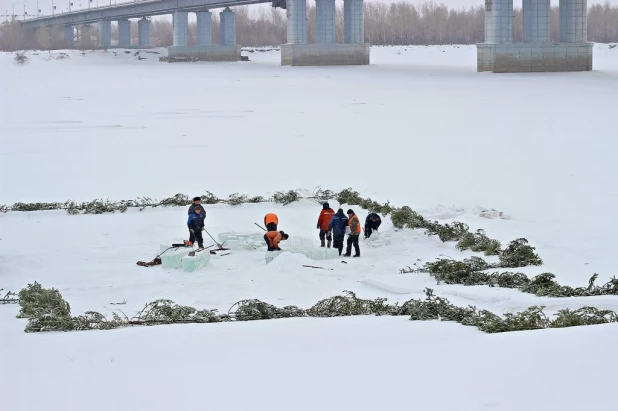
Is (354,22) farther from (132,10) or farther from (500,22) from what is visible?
(132,10)

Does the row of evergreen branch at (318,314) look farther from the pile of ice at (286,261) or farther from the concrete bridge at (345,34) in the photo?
the concrete bridge at (345,34)

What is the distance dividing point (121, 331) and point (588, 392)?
17.6ft

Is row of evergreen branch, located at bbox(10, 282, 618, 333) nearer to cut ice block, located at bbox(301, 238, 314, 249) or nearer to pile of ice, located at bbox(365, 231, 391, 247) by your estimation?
cut ice block, located at bbox(301, 238, 314, 249)

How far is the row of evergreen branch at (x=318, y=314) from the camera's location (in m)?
10.2

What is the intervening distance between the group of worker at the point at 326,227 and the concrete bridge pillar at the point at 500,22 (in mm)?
49493

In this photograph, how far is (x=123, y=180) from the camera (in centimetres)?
2517

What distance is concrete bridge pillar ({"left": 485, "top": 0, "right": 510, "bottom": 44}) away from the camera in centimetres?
6519

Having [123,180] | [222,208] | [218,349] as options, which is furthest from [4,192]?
[218,349]

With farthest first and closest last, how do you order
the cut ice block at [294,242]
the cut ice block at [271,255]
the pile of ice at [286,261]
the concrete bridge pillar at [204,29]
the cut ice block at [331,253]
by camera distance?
the concrete bridge pillar at [204,29] → the cut ice block at [294,242] → the cut ice block at [331,253] → the cut ice block at [271,255] → the pile of ice at [286,261]

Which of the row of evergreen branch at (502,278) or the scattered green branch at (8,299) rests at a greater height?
the row of evergreen branch at (502,278)

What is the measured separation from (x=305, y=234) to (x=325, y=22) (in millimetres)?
75946

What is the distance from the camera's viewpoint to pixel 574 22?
66.6 m

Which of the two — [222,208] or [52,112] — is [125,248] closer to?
[222,208]

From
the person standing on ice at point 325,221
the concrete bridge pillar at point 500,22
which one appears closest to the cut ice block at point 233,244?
the person standing on ice at point 325,221
